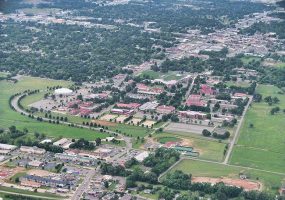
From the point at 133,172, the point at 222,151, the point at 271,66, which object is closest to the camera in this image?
the point at 133,172

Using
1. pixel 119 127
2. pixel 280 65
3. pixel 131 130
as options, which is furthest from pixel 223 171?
pixel 280 65

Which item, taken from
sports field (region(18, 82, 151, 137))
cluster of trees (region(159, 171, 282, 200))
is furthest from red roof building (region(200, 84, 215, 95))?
cluster of trees (region(159, 171, 282, 200))

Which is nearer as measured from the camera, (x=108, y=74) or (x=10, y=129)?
(x=10, y=129)

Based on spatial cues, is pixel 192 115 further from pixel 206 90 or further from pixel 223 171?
pixel 223 171

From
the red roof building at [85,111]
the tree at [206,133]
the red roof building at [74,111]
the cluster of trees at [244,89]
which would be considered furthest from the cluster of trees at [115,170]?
the cluster of trees at [244,89]

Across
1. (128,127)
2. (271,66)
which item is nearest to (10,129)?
(128,127)

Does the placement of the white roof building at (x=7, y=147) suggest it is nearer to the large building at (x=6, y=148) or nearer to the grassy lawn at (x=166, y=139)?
the large building at (x=6, y=148)

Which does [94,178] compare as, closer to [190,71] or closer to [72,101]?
[72,101]

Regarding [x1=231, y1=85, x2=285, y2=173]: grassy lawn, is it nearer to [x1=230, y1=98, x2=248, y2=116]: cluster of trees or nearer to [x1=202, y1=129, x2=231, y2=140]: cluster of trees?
[x1=230, y1=98, x2=248, y2=116]: cluster of trees
